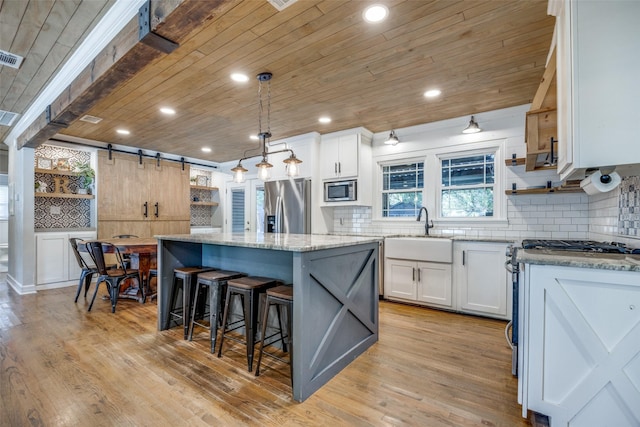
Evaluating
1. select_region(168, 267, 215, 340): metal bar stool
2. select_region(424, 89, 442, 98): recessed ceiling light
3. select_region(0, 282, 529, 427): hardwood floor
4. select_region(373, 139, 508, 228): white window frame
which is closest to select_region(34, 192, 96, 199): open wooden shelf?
select_region(0, 282, 529, 427): hardwood floor

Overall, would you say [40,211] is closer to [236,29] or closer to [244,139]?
[244,139]

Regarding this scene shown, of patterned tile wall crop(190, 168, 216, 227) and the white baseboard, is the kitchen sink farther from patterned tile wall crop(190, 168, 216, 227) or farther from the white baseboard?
the white baseboard

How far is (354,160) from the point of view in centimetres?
448

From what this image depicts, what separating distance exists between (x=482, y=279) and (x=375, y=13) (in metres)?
3.01

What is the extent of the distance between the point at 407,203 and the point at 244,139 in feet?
9.78

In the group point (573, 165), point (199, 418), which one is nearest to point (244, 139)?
point (199, 418)

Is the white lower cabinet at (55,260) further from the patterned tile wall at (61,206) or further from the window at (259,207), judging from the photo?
the window at (259,207)

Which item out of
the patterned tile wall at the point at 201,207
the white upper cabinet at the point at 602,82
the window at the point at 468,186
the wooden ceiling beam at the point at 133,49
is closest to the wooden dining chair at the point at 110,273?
the wooden ceiling beam at the point at 133,49

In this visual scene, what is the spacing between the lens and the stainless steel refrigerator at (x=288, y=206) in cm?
474

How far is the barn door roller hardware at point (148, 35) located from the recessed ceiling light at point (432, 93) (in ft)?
8.03

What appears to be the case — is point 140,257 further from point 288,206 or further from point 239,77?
point 239,77

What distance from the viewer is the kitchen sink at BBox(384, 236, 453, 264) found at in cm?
362

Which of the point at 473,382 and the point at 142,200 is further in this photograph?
the point at 142,200

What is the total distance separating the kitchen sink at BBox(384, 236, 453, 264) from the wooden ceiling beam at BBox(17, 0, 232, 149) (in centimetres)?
318
